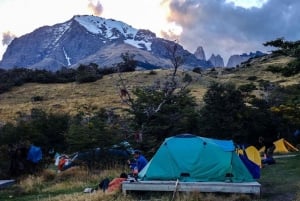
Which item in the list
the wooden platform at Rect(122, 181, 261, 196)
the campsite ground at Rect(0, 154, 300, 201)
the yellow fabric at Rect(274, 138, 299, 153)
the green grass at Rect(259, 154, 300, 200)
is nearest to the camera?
the wooden platform at Rect(122, 181, 261, 196)

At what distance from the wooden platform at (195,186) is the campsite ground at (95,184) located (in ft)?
0.62

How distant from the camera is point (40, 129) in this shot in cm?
3000

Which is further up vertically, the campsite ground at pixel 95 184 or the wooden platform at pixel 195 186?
the wooden platform at pixel 195 186

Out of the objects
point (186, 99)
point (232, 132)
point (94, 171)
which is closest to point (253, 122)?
point (232, 132)

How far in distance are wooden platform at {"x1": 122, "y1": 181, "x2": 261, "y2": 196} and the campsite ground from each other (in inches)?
7.4

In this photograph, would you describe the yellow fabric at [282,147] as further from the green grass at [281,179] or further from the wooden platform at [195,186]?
the wooden platform at [195,186]

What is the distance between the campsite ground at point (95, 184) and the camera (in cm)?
1355

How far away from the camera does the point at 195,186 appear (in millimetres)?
13766

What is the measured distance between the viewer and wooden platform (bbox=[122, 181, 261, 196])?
13391 millimetres

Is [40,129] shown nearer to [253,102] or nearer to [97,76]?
[253,102]

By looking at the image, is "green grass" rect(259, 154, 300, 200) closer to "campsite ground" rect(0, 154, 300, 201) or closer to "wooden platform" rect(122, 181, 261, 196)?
"campsite ground" rect(0, 154, 300, 201)

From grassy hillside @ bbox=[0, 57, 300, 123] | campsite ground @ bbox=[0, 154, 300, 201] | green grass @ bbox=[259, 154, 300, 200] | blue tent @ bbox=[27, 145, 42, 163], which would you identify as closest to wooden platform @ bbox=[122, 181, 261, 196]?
campsite ground @ bbox=[0, 154, 300, 201]

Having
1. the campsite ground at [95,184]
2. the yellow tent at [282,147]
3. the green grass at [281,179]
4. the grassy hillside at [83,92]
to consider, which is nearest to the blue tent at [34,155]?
the campsite ground at [95,184]

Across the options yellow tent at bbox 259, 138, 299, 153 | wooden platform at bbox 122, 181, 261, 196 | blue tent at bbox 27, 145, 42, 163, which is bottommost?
yellow tent at bbox 259, 138, 299, 153
